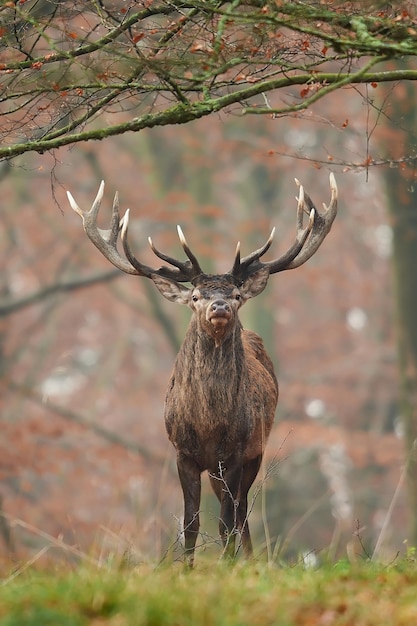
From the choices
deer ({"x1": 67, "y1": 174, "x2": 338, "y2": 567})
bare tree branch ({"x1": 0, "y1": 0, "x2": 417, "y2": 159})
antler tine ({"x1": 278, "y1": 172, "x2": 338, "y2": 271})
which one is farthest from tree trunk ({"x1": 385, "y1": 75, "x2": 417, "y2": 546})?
bare tree branch ({"x1": 0, "y1": 0, "x2": 417, "y2": 159})

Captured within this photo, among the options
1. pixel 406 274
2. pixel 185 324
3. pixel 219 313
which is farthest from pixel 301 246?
pixel 185 324

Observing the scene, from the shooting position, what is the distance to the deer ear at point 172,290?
8.26 m

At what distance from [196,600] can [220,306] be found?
344cm

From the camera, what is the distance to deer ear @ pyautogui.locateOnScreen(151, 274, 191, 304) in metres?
8.26

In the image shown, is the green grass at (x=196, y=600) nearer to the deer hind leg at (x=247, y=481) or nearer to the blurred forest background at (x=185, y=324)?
the deer hind leg at (x=247, y=481)

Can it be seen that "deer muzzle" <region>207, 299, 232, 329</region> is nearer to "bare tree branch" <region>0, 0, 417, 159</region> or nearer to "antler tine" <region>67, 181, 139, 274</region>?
"antler tine" <region>67, 181, 139, 274</region>

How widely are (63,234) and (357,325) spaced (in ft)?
41.0

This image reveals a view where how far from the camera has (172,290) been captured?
27.2 ft

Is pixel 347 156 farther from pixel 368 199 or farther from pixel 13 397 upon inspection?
pixel 13 397

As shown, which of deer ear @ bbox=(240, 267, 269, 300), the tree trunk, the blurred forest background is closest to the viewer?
deer ear @ bbox=(240, 267, 269, 300)

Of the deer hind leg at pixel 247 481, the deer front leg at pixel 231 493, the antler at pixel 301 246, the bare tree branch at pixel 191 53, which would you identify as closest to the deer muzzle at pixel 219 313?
the antler at pixel 301 246

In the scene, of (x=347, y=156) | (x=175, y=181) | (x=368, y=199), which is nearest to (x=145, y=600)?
(x=175, y=181)

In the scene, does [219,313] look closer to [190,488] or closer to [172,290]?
[172,290]

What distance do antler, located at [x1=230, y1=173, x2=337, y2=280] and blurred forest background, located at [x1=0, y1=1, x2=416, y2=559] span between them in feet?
16.2
